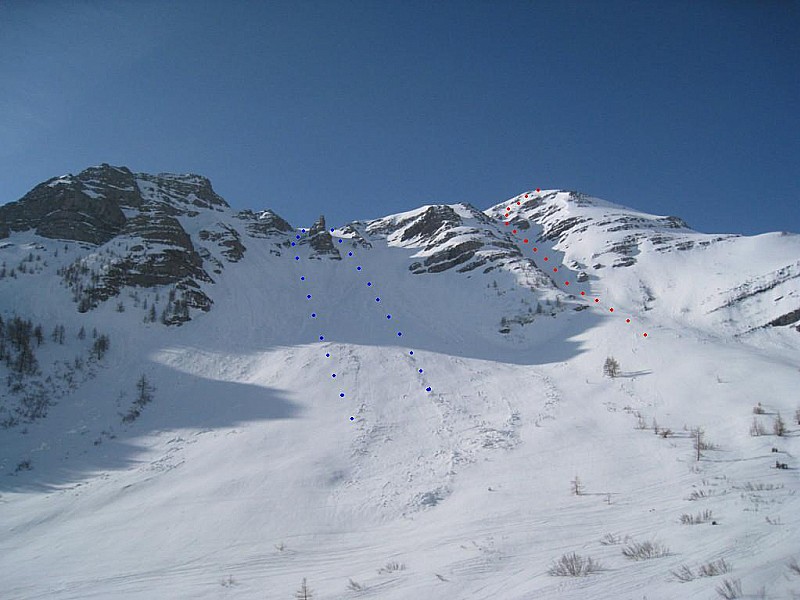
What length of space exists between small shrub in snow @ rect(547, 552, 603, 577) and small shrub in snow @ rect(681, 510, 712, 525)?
6.55 ft

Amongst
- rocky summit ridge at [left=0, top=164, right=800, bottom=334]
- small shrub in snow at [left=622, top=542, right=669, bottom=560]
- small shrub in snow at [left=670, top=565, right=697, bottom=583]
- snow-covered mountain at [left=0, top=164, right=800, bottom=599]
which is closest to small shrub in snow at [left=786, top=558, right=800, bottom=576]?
snow-covered mountain at [left=0, top=164, right=800, bottom=599]

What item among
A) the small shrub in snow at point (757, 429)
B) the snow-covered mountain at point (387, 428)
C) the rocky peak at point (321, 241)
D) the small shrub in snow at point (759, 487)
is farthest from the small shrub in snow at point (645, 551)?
the rocky peak at point (321, 241)

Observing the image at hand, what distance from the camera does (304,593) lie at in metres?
5.71

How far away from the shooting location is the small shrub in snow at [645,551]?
4.93 meters

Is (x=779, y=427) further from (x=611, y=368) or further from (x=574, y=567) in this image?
(x=574, y=567)

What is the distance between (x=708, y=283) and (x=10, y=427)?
47187mm

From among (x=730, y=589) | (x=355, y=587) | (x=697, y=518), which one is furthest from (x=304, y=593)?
(x=697, y=518)

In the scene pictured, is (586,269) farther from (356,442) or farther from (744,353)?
(356,442)

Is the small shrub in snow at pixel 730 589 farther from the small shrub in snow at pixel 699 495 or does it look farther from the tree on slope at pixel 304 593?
the tree on slope at pixel 304 593

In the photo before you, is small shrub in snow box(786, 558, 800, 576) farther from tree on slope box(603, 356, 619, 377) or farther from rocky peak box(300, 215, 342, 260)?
rocky peak box(300, 215, 342, 260)

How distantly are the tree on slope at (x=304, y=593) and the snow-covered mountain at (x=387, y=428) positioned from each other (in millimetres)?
202

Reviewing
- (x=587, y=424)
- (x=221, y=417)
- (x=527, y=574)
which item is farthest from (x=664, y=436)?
(x=221, y=417)

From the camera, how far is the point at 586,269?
44250mm

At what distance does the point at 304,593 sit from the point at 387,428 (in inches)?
327
